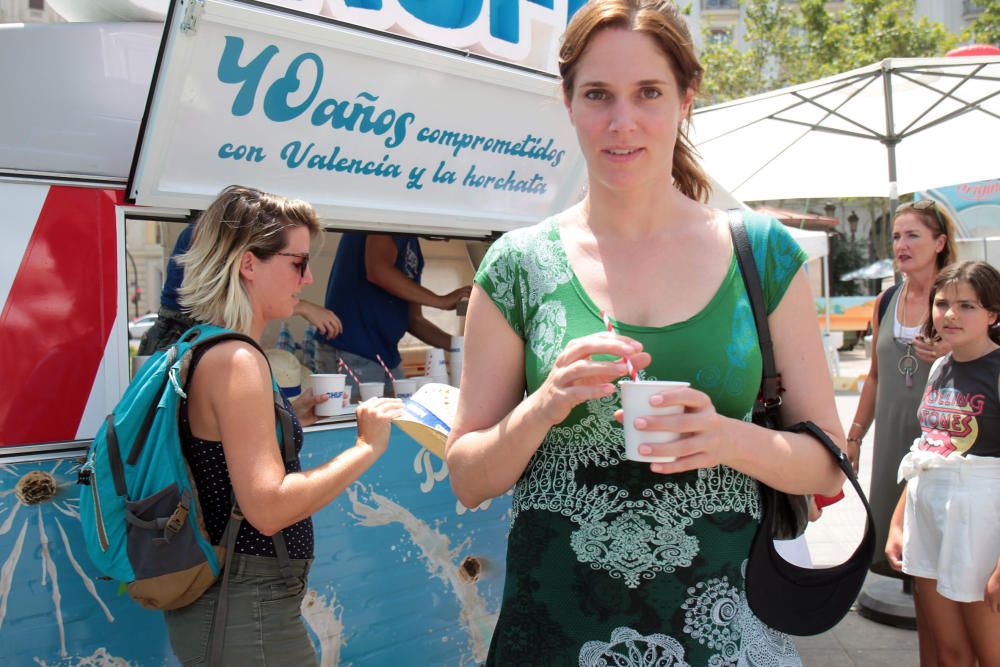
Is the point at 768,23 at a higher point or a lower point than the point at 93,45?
higher

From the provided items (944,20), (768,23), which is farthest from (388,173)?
(944,20)

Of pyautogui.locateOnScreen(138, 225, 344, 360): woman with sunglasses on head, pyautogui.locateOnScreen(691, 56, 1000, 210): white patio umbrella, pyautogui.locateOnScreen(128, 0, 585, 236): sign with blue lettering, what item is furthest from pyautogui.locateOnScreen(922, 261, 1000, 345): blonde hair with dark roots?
pyautogui.locateOnScreen(138, 225, 344, 360): woman with sunglasses on head

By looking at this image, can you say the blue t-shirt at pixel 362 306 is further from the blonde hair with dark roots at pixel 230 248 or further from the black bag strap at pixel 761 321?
the black bag strap at pixel 761 321

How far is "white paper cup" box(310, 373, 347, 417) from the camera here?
3.37 meters

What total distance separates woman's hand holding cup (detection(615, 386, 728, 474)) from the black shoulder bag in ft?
0.77

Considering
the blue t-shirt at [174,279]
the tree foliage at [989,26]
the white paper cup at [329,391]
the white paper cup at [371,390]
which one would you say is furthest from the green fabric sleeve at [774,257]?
the tree foliage at [989,26]

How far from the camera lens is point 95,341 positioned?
9.46 ft

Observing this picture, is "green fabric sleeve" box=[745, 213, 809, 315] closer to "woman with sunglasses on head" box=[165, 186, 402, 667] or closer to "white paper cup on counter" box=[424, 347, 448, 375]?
"woman with sunglasses on head" box=[165, 186, 402, 667]

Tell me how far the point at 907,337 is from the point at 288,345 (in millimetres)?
3101

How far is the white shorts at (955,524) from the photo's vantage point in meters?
3.17

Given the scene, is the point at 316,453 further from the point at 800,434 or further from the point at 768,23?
the point at 768,23

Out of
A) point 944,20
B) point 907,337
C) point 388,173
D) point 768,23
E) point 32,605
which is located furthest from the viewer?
point 944,20

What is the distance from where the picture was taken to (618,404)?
4.64ft

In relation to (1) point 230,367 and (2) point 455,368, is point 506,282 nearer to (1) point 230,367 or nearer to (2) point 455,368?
(1) point 230,367
